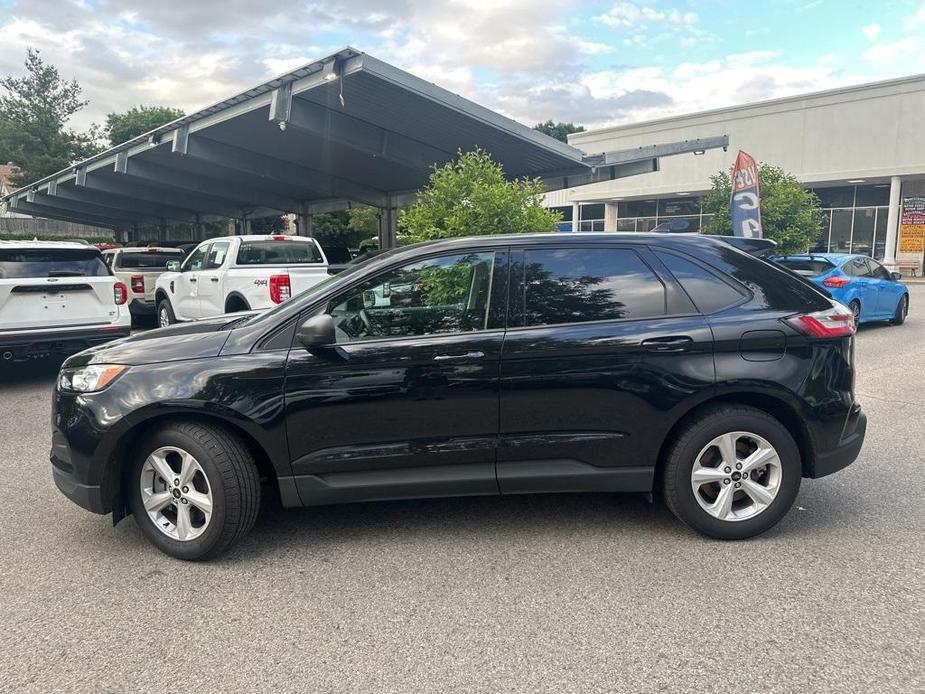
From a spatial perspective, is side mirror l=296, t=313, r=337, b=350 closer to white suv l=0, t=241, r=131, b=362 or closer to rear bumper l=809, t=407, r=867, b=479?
rear bumper l=809, t=407, r=867, b=479

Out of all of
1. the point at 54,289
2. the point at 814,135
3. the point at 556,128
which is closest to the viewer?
the point at 54,289

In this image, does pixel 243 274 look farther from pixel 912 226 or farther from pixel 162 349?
pixel 912 226

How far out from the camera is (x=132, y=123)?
6650cm

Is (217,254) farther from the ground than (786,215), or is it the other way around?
(786,215)

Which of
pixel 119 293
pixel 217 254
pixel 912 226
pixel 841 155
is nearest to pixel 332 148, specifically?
pixel 217 254

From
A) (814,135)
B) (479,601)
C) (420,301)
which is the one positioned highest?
(814,135)

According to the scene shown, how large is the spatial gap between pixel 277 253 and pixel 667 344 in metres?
7.93

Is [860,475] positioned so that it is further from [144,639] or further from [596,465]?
[144,639]

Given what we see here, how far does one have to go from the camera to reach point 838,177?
29.8 meters

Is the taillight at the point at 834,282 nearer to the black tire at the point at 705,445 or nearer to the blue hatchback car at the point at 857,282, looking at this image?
the blue hatchback car at the point at 857,282

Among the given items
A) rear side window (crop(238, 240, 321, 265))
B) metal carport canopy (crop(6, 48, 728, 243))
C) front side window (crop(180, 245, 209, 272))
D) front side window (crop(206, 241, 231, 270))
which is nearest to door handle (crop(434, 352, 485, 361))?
rear side window (crop(238, 240, 321, 265))

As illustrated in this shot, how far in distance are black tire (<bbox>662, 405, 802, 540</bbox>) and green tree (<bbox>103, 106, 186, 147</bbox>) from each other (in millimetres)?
72202

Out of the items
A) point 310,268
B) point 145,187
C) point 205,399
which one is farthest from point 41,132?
point 205,399

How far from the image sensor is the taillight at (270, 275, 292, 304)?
9281 mm
